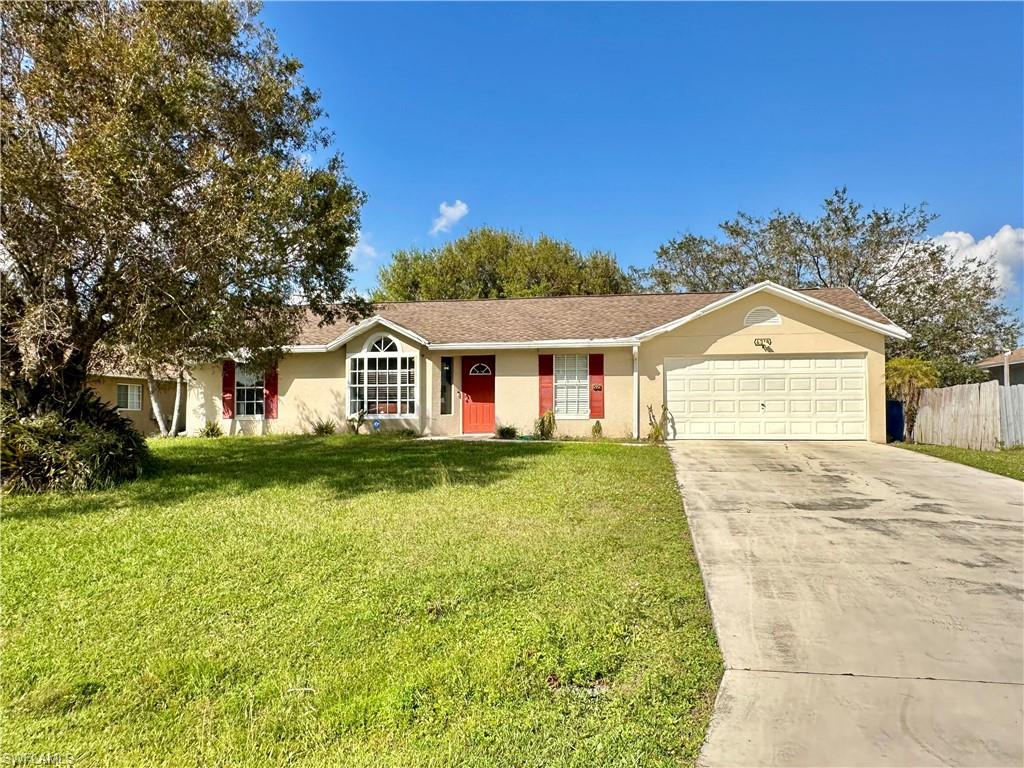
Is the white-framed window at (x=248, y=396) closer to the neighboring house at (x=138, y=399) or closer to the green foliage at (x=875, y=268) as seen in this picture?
the neighboring house at (x=138, y=399)

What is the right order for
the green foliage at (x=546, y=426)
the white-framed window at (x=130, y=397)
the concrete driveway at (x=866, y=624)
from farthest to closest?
the white-framed window at (x=130, y=397) → the green foliage at (x=546, y=426) → the concrete driveway at (x=866, y=624)

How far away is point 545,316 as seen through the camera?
1752cm

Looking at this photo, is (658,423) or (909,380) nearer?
(909,380)

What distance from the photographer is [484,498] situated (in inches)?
294

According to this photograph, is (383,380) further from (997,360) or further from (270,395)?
(997,360)

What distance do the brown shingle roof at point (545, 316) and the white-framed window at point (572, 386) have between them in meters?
0.69

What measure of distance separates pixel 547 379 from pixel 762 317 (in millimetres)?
5786

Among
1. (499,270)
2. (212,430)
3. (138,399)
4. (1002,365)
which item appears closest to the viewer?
(212,430)

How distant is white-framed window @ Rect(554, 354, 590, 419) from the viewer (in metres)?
15.5

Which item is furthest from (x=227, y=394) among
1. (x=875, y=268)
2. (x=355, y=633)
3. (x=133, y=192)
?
(x=875, y=268)

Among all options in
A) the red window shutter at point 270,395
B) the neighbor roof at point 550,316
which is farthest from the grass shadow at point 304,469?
the neighbor roof at point 550,316

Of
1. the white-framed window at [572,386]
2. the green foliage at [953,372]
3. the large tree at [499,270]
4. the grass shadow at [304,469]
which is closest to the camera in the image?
the grass shadow at [304,469]

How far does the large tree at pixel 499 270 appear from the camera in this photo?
33.0 metres

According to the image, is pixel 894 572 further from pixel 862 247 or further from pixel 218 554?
pixel 862 247
